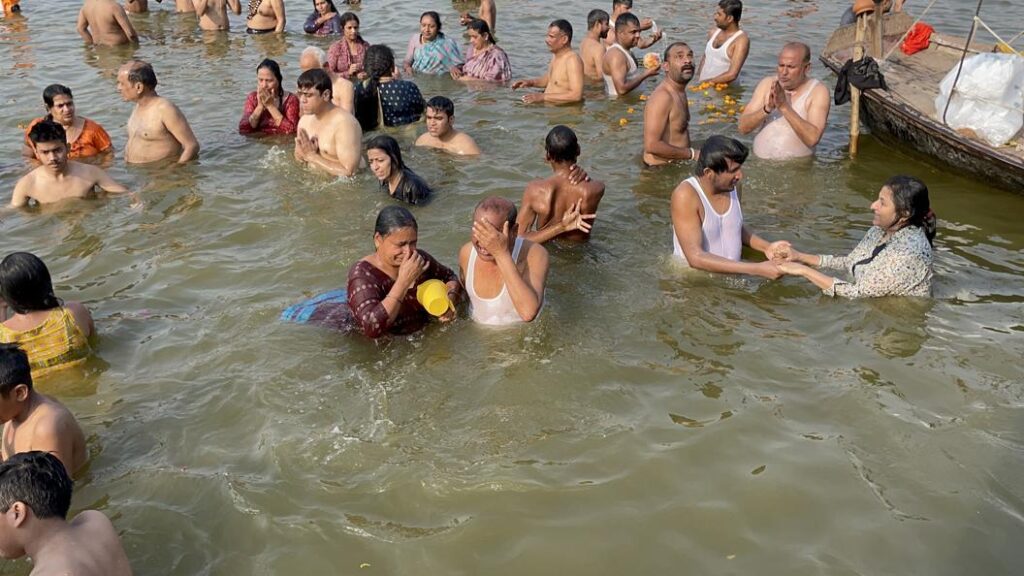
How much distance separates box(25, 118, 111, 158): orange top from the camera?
9250 mm

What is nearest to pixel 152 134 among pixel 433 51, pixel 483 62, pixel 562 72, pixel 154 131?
pixel 154 131

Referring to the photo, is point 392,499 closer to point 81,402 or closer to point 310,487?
point 310,487

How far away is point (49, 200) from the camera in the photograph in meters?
8.11

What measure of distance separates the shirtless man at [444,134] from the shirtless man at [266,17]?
713 centimetres

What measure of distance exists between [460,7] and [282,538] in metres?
14.6

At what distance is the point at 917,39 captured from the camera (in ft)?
34.4

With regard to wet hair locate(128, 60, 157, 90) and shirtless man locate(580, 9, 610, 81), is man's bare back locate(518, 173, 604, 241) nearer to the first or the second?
wet hair locate(128, 60, 157, 90)

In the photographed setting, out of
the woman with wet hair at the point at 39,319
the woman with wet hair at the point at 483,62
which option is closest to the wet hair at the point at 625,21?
the woman with wet hair at the point at 483,62

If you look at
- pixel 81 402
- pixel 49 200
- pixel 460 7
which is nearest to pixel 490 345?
pixel 81 402

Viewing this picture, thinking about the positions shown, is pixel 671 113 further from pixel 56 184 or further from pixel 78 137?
pixel 78 137

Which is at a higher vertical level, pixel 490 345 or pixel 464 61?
pixel 464 61

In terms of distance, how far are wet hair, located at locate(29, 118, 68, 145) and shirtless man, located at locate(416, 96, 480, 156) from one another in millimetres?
3381

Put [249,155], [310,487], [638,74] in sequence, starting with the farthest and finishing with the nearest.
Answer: [638,74], [249,155], [310,487]

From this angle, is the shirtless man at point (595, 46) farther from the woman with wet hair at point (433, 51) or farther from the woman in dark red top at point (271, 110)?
the woman in dark red top at point (271, 110)
